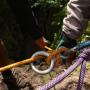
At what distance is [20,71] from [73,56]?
242 cm

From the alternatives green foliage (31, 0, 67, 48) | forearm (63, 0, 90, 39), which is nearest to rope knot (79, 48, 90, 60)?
forearm (63, 0, 90, 39)

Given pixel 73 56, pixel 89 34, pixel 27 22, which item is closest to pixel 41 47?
pixel 27 22

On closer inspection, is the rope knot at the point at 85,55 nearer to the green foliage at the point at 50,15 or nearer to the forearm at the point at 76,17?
the forearm at the point at 76,17

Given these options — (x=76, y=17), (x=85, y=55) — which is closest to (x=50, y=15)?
(x=76, y=17)

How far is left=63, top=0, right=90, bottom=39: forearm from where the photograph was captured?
2.09 meters

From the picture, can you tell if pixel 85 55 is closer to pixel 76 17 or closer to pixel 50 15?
pixel 76 17

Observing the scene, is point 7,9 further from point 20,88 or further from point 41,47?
point 41,47

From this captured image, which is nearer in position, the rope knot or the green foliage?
the rope knot

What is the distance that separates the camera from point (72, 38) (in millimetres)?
2346

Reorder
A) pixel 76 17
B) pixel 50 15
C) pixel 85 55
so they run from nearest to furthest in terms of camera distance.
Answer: pixel 85 55
pixel 76 17
pixel 50 15

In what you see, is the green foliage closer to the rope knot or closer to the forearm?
the forearm

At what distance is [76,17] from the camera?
2154mm

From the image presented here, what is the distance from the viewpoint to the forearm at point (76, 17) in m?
2.09

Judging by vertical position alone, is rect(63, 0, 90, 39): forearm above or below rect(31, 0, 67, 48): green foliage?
above
